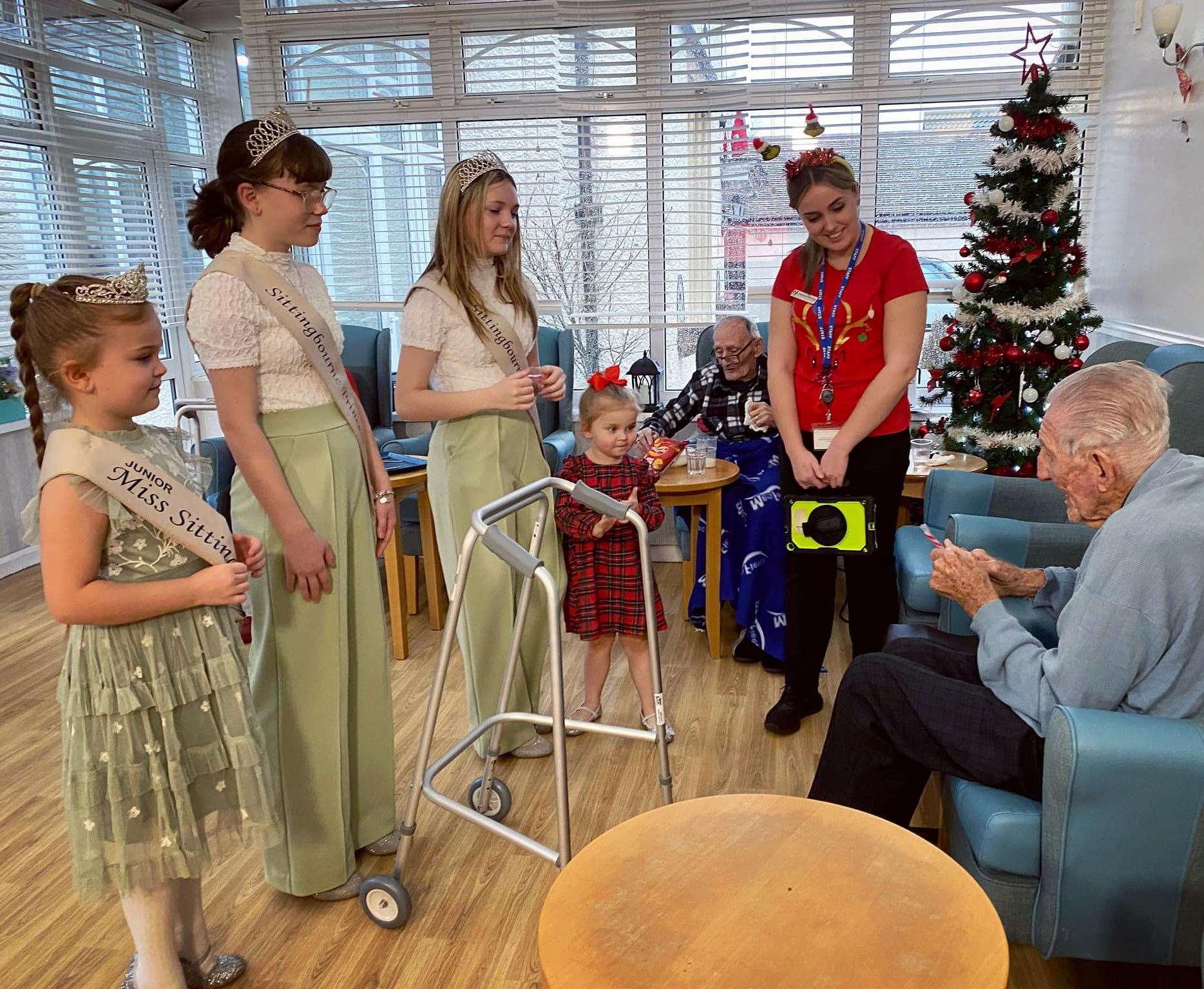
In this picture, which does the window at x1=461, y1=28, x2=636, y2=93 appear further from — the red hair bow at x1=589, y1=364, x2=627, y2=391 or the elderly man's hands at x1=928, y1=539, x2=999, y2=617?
the elderly man's hands at x1=928, y1=539, x2=999, y2=617

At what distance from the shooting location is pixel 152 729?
163 cm

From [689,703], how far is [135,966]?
1.75 m

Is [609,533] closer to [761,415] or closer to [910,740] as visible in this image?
[761,415]

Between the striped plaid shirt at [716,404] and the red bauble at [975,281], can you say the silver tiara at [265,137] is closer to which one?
the striped plaid shirt at [716,404]

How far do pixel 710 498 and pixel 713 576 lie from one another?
284 millimetres

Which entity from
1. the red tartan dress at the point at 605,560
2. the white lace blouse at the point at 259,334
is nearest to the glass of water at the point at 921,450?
the red tartan dress at the point at 605,560

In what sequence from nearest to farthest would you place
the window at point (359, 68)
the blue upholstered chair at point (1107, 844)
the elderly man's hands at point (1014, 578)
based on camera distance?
1. the blue upholstered chair at point (1107, 844)
2. the elderly man's hands at point (1014, 578)
3. the window at point (359, 68)

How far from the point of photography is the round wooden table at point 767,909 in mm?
1128

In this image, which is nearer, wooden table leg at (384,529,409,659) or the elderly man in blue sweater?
the elderly man in blue sweater

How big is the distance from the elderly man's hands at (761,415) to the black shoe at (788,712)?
3.00 feet

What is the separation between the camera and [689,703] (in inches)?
122

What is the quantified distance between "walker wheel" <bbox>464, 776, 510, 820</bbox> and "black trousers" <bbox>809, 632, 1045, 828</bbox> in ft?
2.71

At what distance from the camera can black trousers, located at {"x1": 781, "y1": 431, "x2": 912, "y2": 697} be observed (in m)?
2.66

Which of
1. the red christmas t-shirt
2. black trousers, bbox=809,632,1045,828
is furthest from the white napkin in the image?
black trousers, bbox=809,632,1045,828
